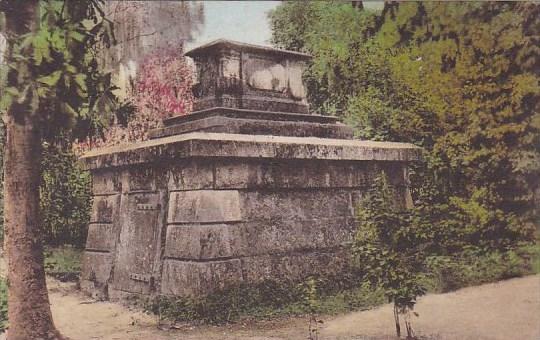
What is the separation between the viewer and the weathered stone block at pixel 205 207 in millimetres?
4164

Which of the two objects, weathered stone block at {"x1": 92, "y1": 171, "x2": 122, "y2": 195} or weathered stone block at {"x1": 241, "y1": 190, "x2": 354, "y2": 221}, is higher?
weathered stone block at {"x1": 92, "y1": 171, "x2": 122, "y2": 195}

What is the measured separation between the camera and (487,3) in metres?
4.63

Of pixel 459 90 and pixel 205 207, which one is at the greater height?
pixel 459 90

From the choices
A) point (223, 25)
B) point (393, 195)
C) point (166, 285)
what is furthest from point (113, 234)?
point (393, 195)

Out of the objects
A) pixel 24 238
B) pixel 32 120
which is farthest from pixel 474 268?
pixel 32 120

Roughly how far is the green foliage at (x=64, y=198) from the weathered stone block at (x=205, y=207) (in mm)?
786

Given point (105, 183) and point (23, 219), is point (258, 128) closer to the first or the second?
point (105, 183)

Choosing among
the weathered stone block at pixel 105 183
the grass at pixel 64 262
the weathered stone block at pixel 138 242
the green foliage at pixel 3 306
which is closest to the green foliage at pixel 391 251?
the weathered stone block at pixel 138 242

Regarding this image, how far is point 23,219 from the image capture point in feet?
10.6

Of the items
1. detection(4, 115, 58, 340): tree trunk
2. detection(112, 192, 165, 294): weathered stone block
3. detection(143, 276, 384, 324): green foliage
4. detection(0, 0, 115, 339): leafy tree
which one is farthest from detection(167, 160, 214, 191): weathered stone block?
detection(4, 115, 58, 340): tree trunk

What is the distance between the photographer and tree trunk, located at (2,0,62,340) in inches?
125

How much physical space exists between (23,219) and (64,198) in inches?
43.5

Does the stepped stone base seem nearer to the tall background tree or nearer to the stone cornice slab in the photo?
the stone cornice slab

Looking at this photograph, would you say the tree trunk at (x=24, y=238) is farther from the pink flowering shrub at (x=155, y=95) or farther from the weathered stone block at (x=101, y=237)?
the weathered stone block at (x=101, y=237)
